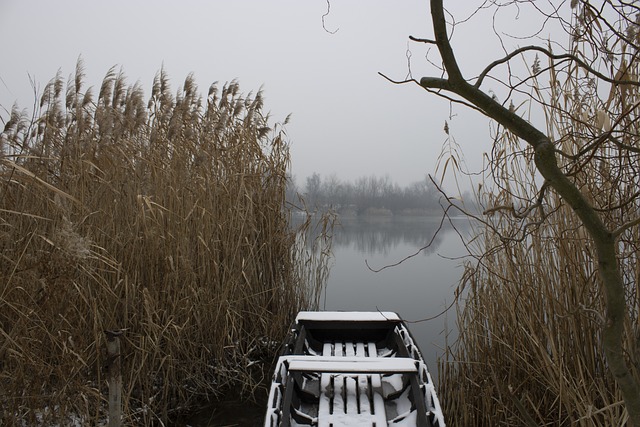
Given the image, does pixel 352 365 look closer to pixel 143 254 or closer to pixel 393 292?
pixel 143 254

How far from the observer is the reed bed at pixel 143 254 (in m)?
2.44

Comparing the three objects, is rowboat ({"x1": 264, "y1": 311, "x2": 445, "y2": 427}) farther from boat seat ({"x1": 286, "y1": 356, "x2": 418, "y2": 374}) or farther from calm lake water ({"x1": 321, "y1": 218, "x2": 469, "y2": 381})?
calm lake water ({"x1": 321, "y1": 218, "x2": 469, "y2": 381})

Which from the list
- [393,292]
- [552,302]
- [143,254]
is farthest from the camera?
[393,292]

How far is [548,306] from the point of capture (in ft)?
8.91

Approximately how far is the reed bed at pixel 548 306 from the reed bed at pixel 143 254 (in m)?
1.72

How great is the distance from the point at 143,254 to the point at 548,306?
2492 millimetres

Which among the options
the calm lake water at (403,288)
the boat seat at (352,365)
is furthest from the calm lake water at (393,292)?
the boat seat at (352,365)

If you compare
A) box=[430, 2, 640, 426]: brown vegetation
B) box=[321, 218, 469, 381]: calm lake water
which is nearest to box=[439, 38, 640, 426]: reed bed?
box=[430, 2, 640, 426]: brown vegetation

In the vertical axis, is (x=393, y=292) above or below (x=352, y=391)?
below

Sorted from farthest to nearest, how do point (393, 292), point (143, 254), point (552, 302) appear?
point (393, 292), point (143, 254), point (552, 302)

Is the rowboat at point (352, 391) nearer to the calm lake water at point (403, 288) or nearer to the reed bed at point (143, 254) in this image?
the reed bed at point (143, 254)

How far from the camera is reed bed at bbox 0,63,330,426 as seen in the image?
95.9 inches

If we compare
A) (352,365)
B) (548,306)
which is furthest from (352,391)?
(548,306)

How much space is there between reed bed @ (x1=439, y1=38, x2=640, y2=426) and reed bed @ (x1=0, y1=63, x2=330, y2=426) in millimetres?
1717
